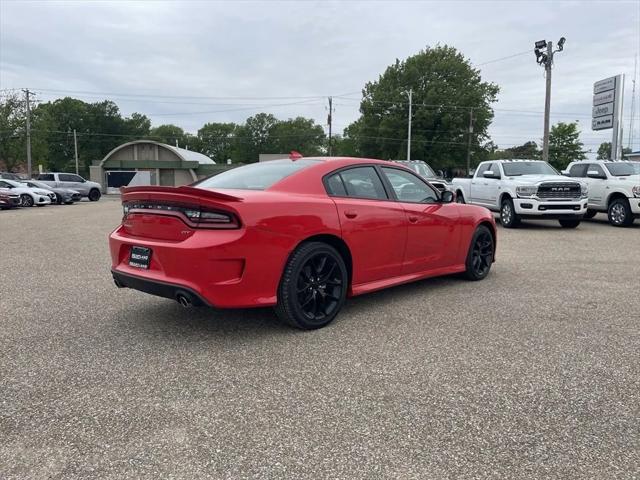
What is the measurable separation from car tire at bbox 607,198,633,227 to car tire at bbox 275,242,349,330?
11653 millimetres

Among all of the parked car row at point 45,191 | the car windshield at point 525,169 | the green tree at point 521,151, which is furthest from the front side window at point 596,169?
the green tree at point 521,151

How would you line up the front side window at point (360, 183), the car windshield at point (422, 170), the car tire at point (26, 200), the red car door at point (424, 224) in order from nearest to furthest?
the front side window at point (360, 183) < the red car door at point (424, 224) < the car windshield at point (422, 170) < the car tire at point (26, 200)

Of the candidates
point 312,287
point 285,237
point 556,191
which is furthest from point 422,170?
point 285,237

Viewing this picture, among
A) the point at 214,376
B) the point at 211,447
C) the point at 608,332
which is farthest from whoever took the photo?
the point at 608,332

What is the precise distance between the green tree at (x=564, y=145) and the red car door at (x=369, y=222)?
58640 mm

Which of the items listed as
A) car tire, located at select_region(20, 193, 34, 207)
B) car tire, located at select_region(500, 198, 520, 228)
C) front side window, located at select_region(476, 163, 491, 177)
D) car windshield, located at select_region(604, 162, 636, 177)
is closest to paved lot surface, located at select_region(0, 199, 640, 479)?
car tire, located at select_region(500, 198, 520, 228)

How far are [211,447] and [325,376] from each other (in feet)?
3.41

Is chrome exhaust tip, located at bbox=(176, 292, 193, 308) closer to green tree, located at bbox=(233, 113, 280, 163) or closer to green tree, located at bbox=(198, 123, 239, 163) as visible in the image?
green tree, located at bbox=(233, 113, 280, 163)

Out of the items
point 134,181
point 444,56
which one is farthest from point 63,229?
point 444,56

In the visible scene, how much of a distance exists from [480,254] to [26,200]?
26.3 m

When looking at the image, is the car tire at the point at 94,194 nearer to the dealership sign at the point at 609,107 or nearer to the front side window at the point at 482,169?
the front side window at the point at 482,169

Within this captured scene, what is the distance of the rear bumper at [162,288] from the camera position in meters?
3.78

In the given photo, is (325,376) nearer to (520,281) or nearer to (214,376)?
(214,376)

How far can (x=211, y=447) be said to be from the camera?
8.31 feet
